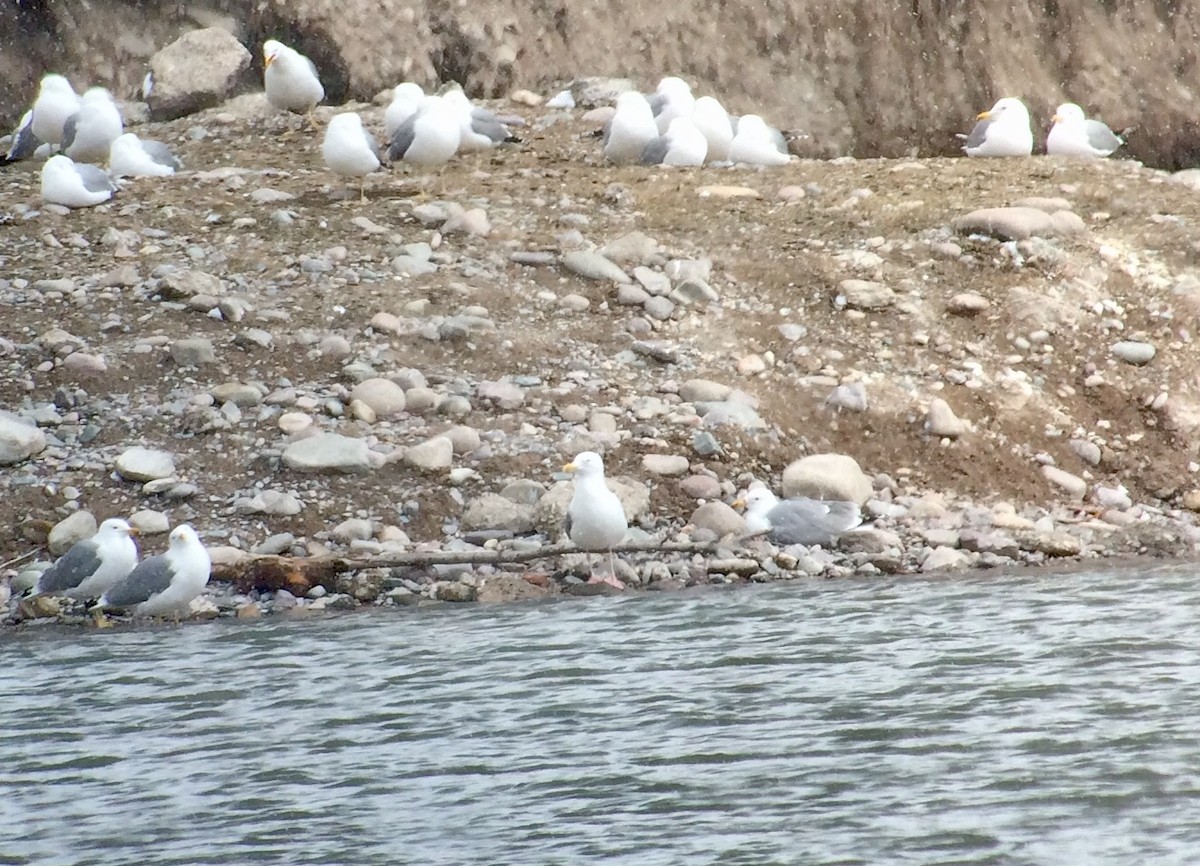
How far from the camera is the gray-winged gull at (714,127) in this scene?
1351 cm

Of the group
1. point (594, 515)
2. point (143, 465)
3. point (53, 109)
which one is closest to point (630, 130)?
point (53, 109)

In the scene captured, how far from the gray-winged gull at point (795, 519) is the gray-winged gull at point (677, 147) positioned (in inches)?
186

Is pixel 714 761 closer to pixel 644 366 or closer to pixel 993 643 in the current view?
pixel 993 643

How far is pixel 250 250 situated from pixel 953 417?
4.61 metres

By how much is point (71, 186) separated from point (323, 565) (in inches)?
195

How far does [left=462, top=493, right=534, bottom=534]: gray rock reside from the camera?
909 cm

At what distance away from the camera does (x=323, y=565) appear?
852cm

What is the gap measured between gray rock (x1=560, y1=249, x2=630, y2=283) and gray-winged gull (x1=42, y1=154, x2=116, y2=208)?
11.0ft

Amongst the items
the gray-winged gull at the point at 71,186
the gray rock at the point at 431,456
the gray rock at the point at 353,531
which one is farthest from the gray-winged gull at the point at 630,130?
the gray rock at the point at 353,531

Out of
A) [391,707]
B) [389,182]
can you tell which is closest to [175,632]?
[391,707]

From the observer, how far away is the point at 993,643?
23.5ft

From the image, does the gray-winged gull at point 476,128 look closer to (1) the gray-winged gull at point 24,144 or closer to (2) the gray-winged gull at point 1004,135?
(1) the gray-winged gull at point 24,144

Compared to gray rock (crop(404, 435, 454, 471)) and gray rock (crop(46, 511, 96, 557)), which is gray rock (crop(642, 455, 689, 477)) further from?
gray rock (crop(46, 511, 96, 557))

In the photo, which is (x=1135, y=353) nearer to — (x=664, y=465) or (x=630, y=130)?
(x=664, y=465)
